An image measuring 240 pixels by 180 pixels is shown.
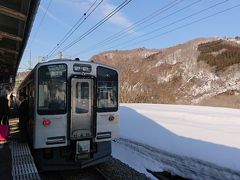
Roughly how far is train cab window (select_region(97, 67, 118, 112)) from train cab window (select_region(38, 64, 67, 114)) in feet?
3.13

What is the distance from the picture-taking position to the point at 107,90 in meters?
9.88

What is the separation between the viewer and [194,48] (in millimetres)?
108000

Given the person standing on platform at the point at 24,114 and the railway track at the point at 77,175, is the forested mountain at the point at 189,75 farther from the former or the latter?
the railway track at the point at 77,175

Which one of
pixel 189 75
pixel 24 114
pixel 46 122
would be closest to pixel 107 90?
pixel 46 122

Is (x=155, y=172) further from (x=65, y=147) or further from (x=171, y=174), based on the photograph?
(x=65, y=147)

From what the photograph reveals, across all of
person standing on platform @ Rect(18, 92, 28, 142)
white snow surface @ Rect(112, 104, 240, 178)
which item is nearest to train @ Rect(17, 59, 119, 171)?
white snow surface @ Rect(112, 104, 240, 178)

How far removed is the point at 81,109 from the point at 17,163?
6.41 ft

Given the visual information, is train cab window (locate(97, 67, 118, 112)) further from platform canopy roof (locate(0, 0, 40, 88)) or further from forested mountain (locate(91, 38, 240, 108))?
forested mountain (locate(91, 38, 240, 108))

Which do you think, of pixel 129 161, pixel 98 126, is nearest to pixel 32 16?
pixel 98 126

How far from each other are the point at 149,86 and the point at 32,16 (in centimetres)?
7486

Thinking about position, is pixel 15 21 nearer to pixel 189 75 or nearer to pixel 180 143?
pixel 180 143

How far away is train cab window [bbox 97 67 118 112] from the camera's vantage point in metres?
9.66

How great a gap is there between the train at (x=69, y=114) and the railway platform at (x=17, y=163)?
394mm

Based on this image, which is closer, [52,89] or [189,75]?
[52,89]
